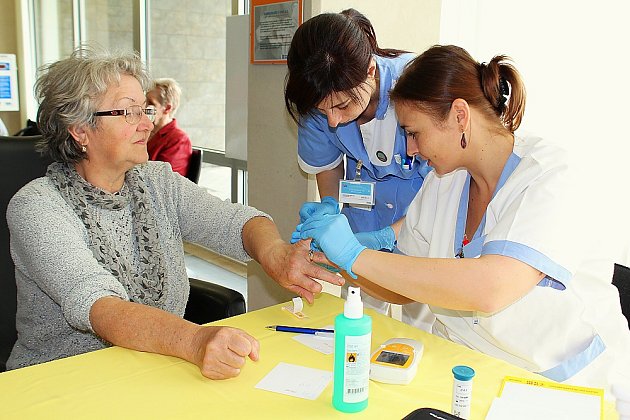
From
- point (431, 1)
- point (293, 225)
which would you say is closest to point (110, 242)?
point (293, 225)

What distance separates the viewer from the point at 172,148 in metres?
4.11

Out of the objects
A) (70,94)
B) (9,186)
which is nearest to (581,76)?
(70,94)

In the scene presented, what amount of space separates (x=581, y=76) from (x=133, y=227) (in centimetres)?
161

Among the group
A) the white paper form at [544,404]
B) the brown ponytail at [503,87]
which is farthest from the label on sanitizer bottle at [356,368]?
the brown ponytail at [503,87]

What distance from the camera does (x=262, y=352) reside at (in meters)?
1.36

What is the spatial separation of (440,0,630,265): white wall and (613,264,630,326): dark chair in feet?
1.28

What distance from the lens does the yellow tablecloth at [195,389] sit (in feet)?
3.66

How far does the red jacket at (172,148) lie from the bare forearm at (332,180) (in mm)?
1912

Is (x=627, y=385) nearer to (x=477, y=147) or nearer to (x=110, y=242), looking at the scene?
(x=477, y=147)

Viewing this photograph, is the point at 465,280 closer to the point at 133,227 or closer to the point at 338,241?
the point at 338,241

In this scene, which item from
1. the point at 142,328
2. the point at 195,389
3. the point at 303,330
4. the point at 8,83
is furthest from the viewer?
the point at 8,83

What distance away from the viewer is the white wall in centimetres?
210

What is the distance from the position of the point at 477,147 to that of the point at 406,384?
22.8 inches

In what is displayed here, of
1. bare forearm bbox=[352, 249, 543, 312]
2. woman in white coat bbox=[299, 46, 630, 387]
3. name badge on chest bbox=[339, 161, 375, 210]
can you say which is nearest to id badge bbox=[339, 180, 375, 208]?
name badge on chest bbox=[339, 161, 375, 210]
